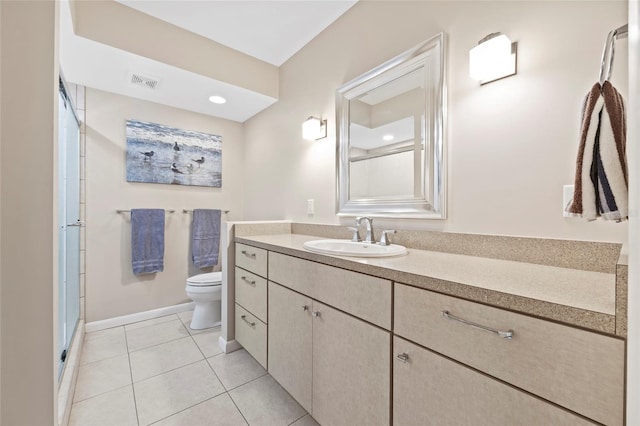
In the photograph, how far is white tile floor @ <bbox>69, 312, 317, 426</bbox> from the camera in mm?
1342

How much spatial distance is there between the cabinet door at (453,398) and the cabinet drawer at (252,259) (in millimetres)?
932

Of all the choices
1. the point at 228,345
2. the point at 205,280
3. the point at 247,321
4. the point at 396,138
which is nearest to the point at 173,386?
the point at 228,345

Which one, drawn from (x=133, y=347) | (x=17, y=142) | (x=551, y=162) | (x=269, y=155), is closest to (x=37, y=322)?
(x=17, y=142)

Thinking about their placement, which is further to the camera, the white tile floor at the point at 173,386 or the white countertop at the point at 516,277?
the white tile floor at the point at 173,386

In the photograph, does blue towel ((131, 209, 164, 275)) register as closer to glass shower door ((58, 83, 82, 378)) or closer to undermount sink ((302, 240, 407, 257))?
glass shower door ((58, 83, 82, 378))

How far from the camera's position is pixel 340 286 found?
42.7 inches

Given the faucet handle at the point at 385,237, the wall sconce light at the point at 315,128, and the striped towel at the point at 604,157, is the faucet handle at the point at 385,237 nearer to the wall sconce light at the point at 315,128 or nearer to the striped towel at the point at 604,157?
the striped towel at the point at 604,157

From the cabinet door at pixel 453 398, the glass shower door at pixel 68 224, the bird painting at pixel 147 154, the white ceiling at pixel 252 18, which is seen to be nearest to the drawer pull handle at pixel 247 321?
the glass shower door at pixel 68 224

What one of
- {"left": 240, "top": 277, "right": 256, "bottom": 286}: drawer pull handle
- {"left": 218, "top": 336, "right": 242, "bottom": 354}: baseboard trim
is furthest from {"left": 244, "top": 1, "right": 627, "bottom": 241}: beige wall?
{"left": 218, "top": 336, "right": 242, "bottom": 354}: baseboard trim

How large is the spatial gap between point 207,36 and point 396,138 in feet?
Result: 5.59

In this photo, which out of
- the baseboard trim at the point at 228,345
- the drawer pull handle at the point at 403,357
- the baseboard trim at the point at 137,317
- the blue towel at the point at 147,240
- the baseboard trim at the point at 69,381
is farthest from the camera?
the blue towel at the point at 147,240

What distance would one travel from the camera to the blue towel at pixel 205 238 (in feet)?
8.87

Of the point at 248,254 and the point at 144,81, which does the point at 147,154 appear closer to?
the point at 144,81

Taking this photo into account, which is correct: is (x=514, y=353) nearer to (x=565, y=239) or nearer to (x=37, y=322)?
(x=565, y=239)
